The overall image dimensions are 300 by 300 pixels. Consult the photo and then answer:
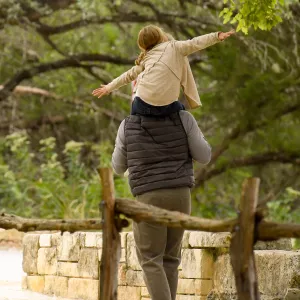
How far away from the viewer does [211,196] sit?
617 inches

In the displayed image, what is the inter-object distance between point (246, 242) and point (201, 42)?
134 centimetres

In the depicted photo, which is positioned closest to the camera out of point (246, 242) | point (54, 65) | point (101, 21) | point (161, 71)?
point (246, 242)

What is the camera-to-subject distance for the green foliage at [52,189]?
13.1 m

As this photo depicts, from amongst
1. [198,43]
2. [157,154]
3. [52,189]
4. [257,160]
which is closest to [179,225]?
[157,154]

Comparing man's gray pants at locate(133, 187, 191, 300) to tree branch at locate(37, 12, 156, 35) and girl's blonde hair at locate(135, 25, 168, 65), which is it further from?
tree branch at locate(37, 12, 156, 35)

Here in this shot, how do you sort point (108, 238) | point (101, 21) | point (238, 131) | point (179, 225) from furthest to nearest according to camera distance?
point (101, 21) < point (238, 131) < point (108, 238) < point (179, 225)

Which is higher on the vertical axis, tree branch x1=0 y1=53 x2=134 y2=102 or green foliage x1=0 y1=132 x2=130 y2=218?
tree branch x1=0 y1=53 x2=134 y2=102

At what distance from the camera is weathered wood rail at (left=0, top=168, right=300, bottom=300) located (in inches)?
179

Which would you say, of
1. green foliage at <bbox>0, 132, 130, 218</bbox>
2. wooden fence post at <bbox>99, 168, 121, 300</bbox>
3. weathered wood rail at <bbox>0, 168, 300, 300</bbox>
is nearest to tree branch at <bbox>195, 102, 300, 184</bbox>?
green foliage at <bbox>0, 132, 130, 218</bbox>

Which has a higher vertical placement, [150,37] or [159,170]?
[150,37]

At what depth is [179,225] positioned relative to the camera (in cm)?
495

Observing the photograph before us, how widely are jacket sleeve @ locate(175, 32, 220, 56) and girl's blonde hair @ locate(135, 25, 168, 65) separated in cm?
10

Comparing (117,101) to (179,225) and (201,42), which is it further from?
(179,225)

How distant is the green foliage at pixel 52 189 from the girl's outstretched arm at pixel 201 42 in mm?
7213
